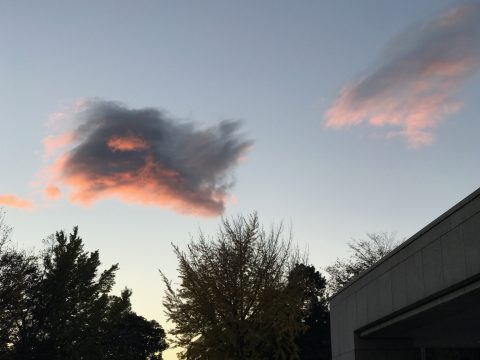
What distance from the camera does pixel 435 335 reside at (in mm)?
23125

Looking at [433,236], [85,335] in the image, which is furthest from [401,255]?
[85,335]

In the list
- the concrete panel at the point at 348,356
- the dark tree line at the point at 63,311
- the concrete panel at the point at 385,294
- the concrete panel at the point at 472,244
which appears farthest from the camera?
the dark tree line at the point at 63,311

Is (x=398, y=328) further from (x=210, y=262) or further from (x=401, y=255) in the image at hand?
(x=210, y=262)

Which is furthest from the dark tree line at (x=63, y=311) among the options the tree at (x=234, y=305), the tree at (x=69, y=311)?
the tree at (x=234, y=305)

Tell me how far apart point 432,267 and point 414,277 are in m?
1.58

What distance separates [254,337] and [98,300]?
41931mm

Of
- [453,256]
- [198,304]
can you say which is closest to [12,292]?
[198,304]

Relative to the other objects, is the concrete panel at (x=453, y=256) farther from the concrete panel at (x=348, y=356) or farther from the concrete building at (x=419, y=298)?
the concrete panel at (x=348, y=356)

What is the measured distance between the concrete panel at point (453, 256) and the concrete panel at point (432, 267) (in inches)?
11.0

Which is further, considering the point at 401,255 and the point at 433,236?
the point at 401,255

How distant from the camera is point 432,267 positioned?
15461mm

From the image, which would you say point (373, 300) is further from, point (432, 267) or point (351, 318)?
point (432, 267)

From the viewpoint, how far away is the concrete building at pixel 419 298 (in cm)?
1366

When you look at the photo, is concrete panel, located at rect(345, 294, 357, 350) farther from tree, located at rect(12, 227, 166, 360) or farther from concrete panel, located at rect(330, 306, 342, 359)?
tree, located at rect(12, 227, 166, 360)
